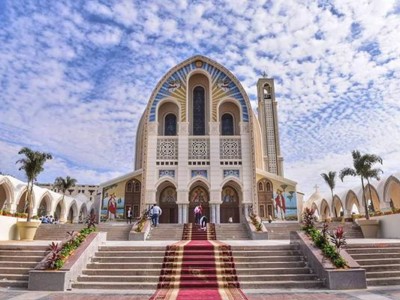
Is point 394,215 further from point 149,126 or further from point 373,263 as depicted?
point 149,126

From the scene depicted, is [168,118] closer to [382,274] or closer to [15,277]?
[15,277]

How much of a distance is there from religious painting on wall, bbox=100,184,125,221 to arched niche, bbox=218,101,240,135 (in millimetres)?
9138

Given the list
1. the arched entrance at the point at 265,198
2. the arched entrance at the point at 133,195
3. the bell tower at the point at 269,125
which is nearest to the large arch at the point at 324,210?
the bell tower at the point at 269,125

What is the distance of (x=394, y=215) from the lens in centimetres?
1528

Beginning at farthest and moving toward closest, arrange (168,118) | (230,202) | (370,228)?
1. (168,118)
2. (230,202)
3. (370,228)

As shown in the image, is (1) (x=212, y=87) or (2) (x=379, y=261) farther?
(1) (x=212, y=87)

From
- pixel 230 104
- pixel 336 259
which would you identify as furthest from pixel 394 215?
pixel 230 104

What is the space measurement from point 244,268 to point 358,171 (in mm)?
14284

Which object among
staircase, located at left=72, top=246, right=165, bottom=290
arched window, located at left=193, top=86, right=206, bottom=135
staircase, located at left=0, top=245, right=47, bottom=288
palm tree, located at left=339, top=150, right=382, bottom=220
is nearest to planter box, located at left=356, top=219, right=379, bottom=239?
palm tree, located at left=339, top=150, right=382, bottom=220

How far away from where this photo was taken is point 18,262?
8.67 meters

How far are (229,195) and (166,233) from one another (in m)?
9.47

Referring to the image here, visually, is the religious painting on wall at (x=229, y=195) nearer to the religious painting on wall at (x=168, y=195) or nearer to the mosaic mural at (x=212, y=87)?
the religious painting on wall at (x=168, y=195)

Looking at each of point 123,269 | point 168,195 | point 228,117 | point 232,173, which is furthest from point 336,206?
point 123,269

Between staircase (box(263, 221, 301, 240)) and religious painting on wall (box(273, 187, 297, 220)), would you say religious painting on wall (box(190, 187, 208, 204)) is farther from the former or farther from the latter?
staircase (box(263, 221, 301, 240))
